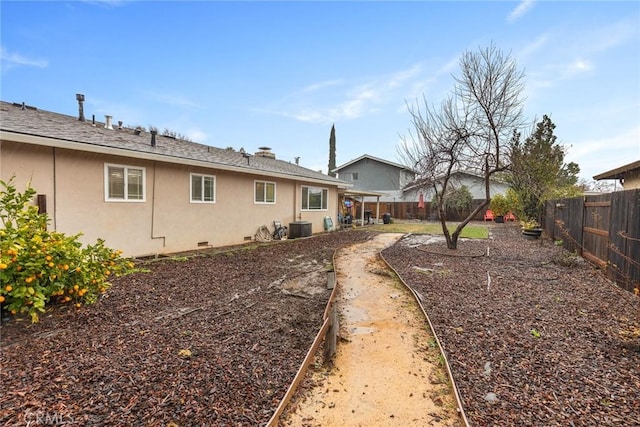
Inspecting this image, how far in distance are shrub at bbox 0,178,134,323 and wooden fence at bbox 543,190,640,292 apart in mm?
8015

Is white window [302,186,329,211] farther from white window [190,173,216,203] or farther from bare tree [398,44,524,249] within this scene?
bare tree [398,44,524,249]

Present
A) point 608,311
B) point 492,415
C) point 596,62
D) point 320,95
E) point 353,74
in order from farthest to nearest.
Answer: point 320,95, point 353,74, point 596,62, point 608,311, point 492,415

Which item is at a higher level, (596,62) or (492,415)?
(596,62)

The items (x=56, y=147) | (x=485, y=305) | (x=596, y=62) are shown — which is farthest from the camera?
(x=596, y=62)

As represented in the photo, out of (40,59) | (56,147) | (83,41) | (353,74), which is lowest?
(56,147)

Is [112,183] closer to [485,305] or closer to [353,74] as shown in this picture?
[485,305]

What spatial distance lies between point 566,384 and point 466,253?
6777mm

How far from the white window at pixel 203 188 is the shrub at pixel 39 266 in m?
A: 5.18

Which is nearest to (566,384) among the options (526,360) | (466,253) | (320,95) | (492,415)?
(526,360)

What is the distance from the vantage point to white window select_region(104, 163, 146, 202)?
7250 millimetres

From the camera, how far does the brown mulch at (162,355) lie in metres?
2.27

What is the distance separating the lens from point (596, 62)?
28.9 feet

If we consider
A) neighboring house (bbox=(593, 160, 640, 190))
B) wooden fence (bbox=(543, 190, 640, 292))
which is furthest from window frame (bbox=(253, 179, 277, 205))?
neighboring house (bbox=(593, 160, 640, 190))

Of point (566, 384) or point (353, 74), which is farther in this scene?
point (353, 74)
